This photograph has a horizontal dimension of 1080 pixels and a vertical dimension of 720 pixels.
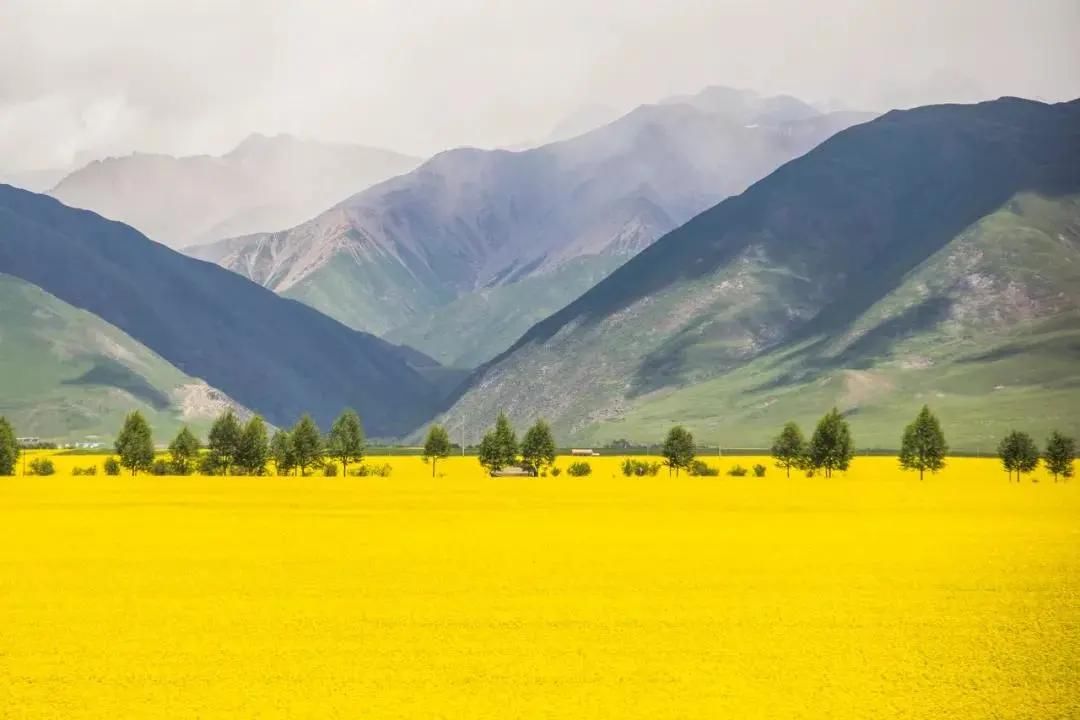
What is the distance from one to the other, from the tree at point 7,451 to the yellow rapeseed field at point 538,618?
103535 millimetres

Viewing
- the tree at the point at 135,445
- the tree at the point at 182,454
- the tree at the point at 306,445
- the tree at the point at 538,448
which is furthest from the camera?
the tree at the point at 538,448

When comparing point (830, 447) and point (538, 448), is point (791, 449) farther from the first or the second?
point (538, 448)

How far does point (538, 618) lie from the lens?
145 ft

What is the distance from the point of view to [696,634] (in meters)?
41.3

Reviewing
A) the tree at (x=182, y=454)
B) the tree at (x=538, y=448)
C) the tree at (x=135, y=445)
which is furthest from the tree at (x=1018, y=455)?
the tree at (x=135, y=445)

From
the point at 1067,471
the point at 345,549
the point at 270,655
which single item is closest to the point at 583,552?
the point at 345,549

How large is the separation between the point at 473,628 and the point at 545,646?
161 inches

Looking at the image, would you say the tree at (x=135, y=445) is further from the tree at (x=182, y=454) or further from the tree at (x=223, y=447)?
the tree at (x=223, y=447)

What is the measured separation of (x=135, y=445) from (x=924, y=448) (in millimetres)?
120462

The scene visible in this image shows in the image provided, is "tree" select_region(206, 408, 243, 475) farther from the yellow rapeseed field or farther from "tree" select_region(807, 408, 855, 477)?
the yellow rapeseed field

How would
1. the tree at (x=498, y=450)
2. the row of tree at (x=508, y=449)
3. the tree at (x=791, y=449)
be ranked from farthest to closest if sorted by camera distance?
the row of tree at (x=508, y=449), the tree at (x=498, y=450), the tree at (x=791, y=449)

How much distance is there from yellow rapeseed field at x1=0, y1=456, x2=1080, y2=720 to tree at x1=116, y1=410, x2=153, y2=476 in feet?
328

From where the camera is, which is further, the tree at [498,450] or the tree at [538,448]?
the tree at [538,448]

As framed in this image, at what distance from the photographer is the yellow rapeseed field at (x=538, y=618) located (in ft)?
107
